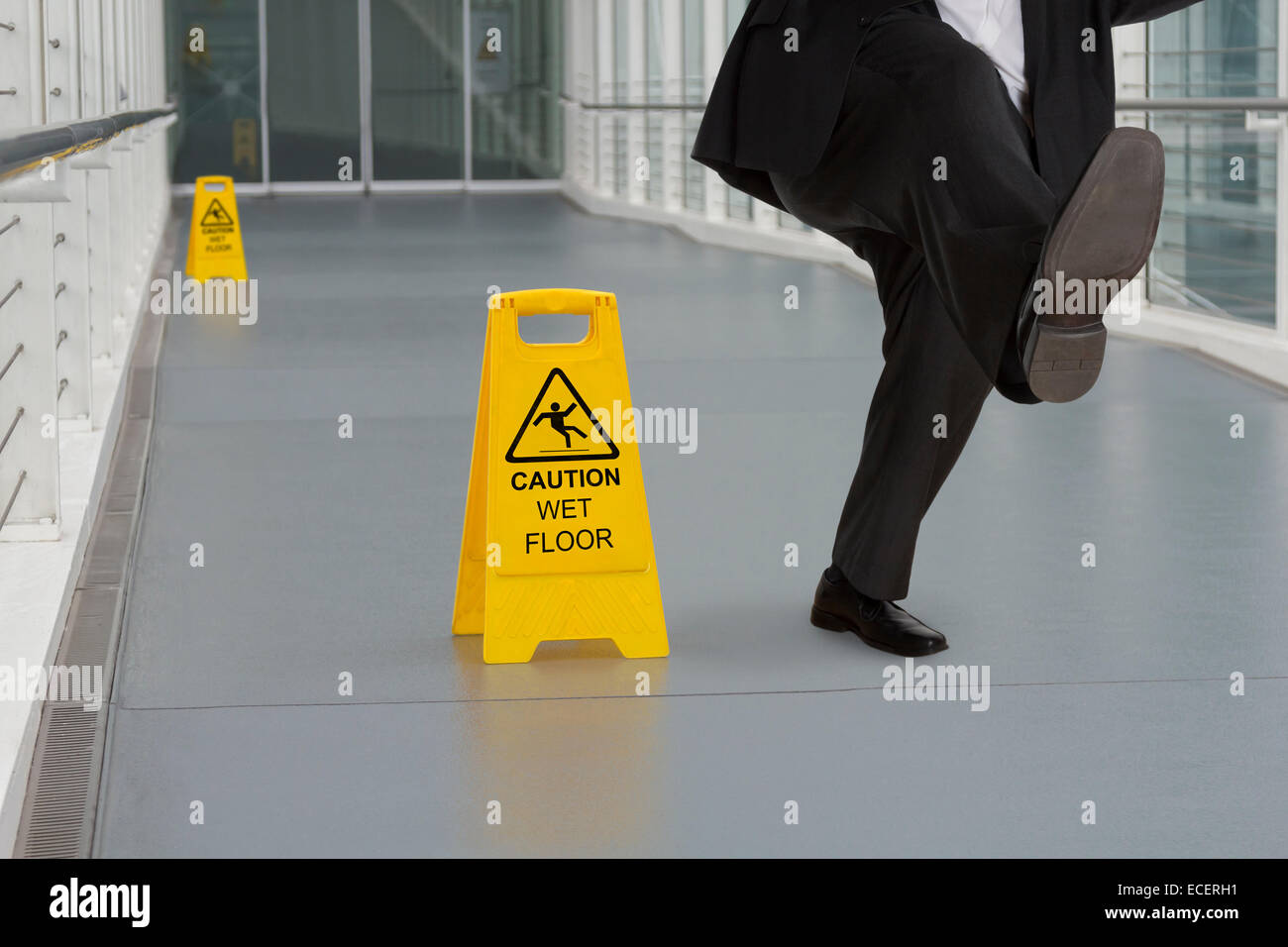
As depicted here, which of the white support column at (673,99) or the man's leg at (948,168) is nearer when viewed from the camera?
the man's leg at (948,168)

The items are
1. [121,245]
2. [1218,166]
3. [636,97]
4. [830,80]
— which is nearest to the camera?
[830,80]

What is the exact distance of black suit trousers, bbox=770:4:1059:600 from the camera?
239 centimetres

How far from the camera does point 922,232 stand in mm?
2475

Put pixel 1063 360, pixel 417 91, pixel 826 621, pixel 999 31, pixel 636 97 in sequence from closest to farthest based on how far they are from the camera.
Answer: pixel 1063 360, pixel 999 31, pixel 826 621, pixel 636 97, pixel 417 91

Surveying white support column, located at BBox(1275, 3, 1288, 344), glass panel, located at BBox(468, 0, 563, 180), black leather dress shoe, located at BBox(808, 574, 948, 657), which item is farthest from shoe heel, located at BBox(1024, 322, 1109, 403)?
glass panel, located at BBox(468, 0, 563, 180)

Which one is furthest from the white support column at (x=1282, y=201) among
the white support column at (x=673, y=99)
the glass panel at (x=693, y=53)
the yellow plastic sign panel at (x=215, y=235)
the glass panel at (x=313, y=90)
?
the glass panel at (x=313, y=90)

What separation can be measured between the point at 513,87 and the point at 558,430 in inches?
741

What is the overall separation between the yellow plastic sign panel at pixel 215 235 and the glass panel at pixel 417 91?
11575 millimetres

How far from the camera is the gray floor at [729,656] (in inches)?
87.7

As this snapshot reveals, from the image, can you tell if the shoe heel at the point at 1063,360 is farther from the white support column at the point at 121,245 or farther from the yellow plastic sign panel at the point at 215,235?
the yellow plastic sign panel at the point at 215,235

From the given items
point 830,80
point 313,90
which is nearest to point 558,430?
point 830,80

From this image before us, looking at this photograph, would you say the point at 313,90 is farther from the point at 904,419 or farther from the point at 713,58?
the point at 904,419

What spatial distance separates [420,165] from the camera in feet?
68.7

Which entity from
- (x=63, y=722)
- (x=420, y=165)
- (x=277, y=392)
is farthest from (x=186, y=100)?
(x=63, y=722)
